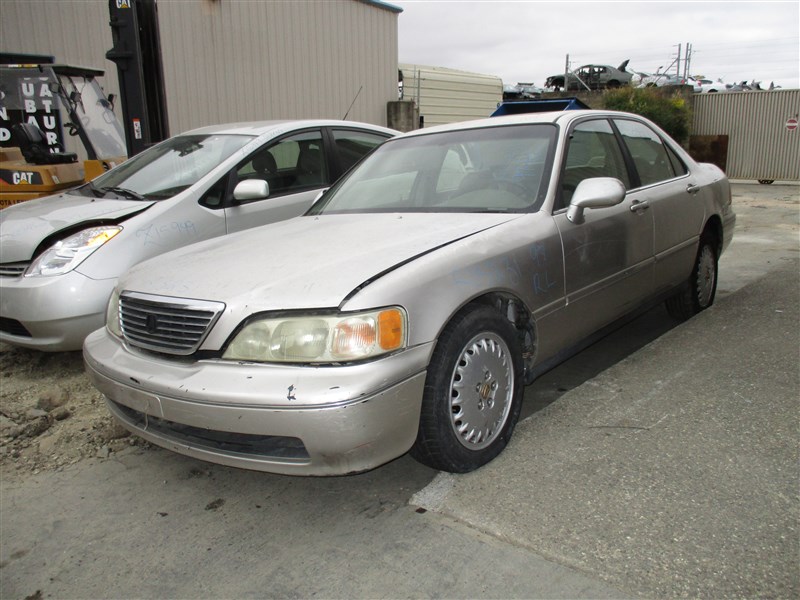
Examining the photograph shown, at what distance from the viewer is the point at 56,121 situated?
734 centimetres

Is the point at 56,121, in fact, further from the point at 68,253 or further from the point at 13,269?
the point at 68,253

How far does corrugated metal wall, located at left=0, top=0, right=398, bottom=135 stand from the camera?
1136cm

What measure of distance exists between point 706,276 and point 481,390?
3.01 metres

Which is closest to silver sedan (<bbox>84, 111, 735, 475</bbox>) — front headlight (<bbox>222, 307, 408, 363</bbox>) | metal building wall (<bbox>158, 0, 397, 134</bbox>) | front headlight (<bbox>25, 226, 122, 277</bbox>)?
front headlight (<bbox>222, 307, 408, 363</bbox>)

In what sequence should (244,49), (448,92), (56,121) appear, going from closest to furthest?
(56,121) < (244,49) < (448,92)

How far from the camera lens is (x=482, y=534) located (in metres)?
2.44

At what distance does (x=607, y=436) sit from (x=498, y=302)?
83 centimetres

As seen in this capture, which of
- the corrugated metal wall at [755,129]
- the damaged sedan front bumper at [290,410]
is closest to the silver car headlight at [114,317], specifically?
the damaged sedan front bumper at [290,410]

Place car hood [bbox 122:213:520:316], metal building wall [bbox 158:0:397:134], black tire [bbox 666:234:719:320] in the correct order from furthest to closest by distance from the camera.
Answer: metal building wall [bbox 158:0:397:134] → black tire [bbox 666:234:719:320] → car hood [bbox 122:213:520:316]

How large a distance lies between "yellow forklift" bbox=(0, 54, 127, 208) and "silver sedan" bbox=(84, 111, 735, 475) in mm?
3689

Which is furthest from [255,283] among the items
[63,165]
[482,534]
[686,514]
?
[63,165]

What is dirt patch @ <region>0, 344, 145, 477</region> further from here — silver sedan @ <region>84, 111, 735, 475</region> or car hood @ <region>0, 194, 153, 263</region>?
car hood @ <region>0, 194, 153, 263</region>

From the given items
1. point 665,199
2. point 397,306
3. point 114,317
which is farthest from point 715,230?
point 114,317

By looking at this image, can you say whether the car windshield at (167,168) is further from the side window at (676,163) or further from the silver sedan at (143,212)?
the side window at (676,163)
